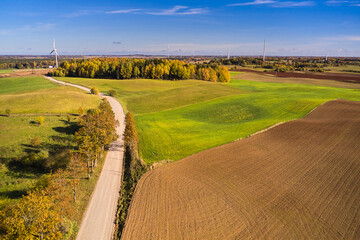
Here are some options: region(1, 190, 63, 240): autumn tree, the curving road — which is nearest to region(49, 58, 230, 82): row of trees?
the curving road

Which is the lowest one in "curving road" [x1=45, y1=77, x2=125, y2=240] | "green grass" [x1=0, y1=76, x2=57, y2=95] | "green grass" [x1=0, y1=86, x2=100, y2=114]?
"curving road" [x1=45, y1=77, x2=125, y2=240]

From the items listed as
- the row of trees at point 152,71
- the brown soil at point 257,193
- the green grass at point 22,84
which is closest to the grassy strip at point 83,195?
the brown soil at point 257,193

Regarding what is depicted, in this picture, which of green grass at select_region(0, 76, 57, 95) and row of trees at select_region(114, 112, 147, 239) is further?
green grass at select_region(0, 76, 57, 95)

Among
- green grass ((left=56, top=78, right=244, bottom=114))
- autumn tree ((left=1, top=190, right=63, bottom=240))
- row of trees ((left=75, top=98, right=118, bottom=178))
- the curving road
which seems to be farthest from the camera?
green grass ((left=56, top=78, right=244, bottom=114))

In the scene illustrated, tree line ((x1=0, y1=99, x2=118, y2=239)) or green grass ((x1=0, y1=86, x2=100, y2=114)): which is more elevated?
green grass ((x1=0, y1=86, x2=100, y2=114))

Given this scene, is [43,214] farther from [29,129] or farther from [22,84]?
[22,84]

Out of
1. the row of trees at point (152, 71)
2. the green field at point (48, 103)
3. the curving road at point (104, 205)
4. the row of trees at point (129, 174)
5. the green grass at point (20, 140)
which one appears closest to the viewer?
the curving road at point (104, 205)

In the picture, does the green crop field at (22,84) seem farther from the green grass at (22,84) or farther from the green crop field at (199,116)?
the green crop field at (199,116)

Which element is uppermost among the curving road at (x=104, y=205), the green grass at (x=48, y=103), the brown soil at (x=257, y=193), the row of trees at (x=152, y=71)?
the row of trees at (x=152, y=71)

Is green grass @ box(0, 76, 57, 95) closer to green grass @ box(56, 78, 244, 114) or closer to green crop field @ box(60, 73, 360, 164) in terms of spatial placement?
green grass @ box(56, 78, 244, 114)

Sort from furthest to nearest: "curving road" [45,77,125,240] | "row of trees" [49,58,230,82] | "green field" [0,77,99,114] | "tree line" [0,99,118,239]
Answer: "row of trees" [49,58,230,82] < "green field" [0,77,99,114] < "curving road" [45,77,125,240] < "tree line" [0,99,118,239]
